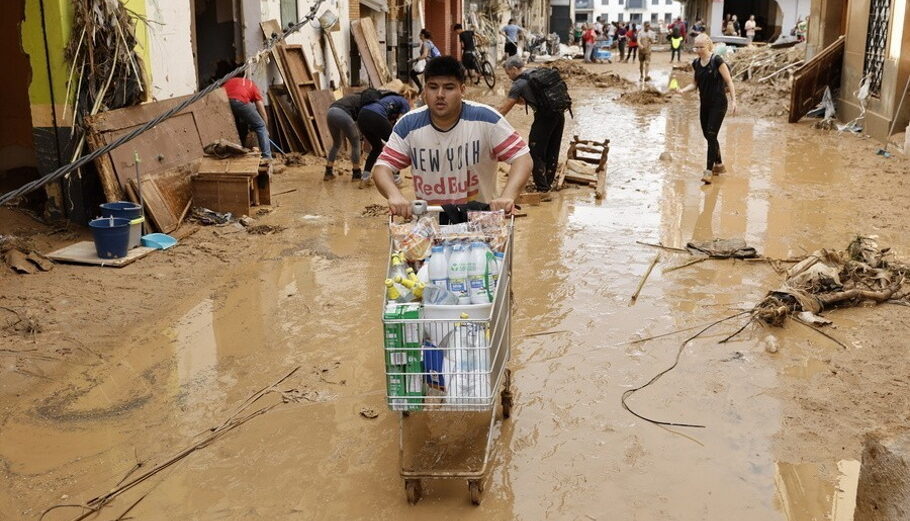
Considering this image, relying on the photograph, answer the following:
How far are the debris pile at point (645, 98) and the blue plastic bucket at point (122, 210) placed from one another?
16.8m

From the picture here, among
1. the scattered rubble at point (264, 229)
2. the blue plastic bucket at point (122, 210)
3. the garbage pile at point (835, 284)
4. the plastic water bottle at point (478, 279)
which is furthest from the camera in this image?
the scattered rubble at point (264, 229)

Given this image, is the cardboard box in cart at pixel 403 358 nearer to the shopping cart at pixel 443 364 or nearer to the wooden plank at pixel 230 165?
the shopping cart at pixel 443 364

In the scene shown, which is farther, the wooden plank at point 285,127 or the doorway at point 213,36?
the wooden plank at point 285,127

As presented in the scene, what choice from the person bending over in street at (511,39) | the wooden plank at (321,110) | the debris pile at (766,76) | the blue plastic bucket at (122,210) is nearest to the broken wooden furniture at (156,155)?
the blue plastic bucket at (122,210)

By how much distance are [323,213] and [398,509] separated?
644 cm

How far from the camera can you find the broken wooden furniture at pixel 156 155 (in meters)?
8.39

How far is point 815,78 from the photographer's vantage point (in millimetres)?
18438

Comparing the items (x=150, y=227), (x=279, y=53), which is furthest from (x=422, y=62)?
(x=150, y=227)

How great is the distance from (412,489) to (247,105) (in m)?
8.74

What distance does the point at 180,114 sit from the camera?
9820mm

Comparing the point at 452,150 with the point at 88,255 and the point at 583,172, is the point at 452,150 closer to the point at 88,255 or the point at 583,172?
the point at 88,255

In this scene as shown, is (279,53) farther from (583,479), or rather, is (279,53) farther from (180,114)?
(583,479)

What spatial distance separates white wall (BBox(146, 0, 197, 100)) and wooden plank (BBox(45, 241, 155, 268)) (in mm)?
2165

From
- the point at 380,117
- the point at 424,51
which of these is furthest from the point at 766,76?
the point at 380,117
